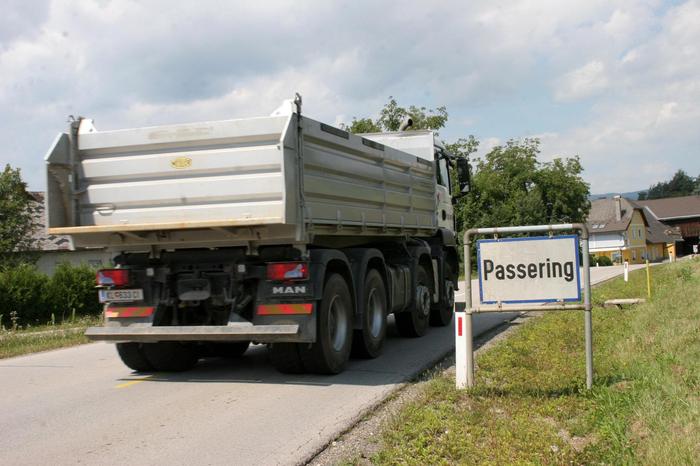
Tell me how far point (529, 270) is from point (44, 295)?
16.0 m

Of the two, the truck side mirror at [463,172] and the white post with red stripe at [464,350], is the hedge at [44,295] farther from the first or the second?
the white post with red stripe at [464,350]

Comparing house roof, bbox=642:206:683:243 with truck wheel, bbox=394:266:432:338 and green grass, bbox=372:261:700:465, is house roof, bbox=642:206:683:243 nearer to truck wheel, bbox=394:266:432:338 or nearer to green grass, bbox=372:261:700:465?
truck wheel, bbox=394:266:432:338

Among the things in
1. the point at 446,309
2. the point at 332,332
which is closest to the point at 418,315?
the point at 446,309

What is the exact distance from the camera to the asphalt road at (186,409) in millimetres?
5371

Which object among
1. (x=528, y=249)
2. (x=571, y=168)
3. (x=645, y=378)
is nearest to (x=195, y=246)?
(x=528, y=249)

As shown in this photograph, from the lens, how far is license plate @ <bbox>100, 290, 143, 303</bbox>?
809cm

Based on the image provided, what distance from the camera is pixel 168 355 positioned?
8766mm

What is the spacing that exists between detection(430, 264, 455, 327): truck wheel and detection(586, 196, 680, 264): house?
246 feet

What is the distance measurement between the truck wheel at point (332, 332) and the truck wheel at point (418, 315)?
298cm

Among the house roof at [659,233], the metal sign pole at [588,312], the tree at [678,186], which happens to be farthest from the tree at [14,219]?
the tree at [678,186]

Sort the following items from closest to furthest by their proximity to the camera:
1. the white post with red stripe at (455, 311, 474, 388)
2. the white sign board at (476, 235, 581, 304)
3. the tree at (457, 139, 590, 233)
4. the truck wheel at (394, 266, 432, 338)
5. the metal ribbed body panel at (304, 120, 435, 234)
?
the white sign board at (476, 235, 581, 304)
the white post with red stripe at (455, 311, 474, 388)
the metal ribbed body panel at (304, 120, 435, 234)
the truck wheel at (394, 266, 432, 338)
the tree at (457, 139, 590, 233)

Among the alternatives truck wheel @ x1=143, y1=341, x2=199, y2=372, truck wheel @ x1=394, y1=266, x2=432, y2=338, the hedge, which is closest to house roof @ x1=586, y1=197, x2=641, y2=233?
the hedge

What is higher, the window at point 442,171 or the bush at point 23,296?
the window at point 442,171

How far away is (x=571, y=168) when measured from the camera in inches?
3105
